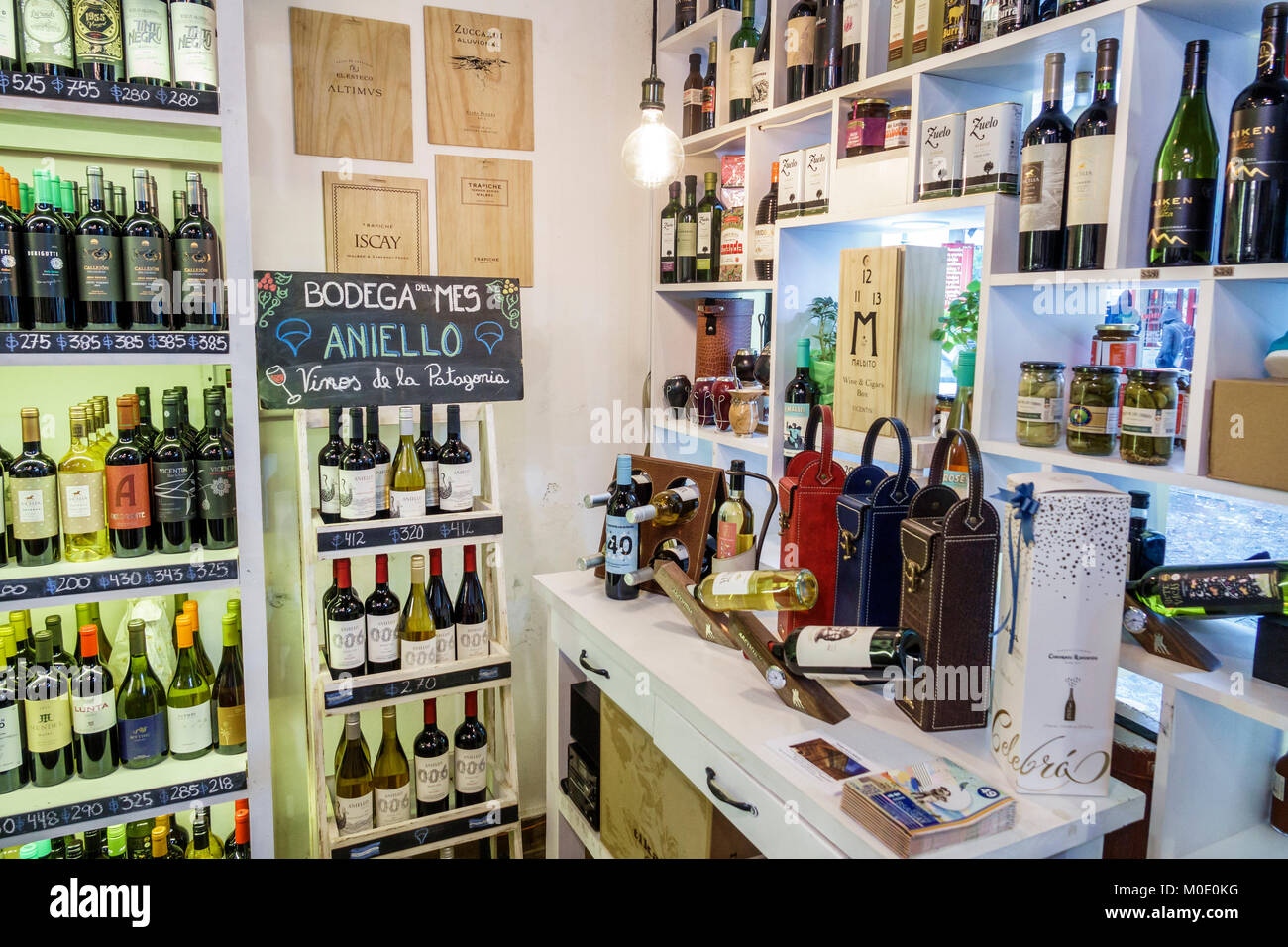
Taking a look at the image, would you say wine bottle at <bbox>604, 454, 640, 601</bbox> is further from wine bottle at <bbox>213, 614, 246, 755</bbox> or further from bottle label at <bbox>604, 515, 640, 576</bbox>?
wine bottle at <bbox>213, 614, 246, 755</bbox>

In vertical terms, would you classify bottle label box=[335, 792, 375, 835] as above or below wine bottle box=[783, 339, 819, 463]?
below

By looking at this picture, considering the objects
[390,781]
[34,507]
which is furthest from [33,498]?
[390,781]

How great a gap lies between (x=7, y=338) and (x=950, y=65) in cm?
205

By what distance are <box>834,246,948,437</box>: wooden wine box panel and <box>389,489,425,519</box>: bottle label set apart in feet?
3.80

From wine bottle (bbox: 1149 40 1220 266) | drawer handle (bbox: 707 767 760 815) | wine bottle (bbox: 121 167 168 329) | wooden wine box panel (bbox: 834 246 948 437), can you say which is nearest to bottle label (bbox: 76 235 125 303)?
wine bottle (bbox: 121 167 168 329)

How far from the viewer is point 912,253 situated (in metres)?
2.06

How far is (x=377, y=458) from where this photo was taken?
233 centimetres

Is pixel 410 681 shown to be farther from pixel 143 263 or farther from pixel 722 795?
pixel 143 263

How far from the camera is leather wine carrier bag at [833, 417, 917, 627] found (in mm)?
1672

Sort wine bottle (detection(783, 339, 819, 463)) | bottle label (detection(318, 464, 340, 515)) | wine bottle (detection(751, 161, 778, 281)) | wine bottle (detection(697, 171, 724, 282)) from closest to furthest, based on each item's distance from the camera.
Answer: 1. bottle label (detection(318, 464, 340, 515))
2. wine bottle (detection(783, 339, 819, 463))
3. wine bottle (detection(751, 161, 778, 281))
4. wine bottle (detection(697, 171, 724, 282))

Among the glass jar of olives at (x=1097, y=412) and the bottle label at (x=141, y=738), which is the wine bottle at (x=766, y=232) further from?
the bottle label at (x=141, y=738)

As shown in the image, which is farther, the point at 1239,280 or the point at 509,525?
the point at 509,525
